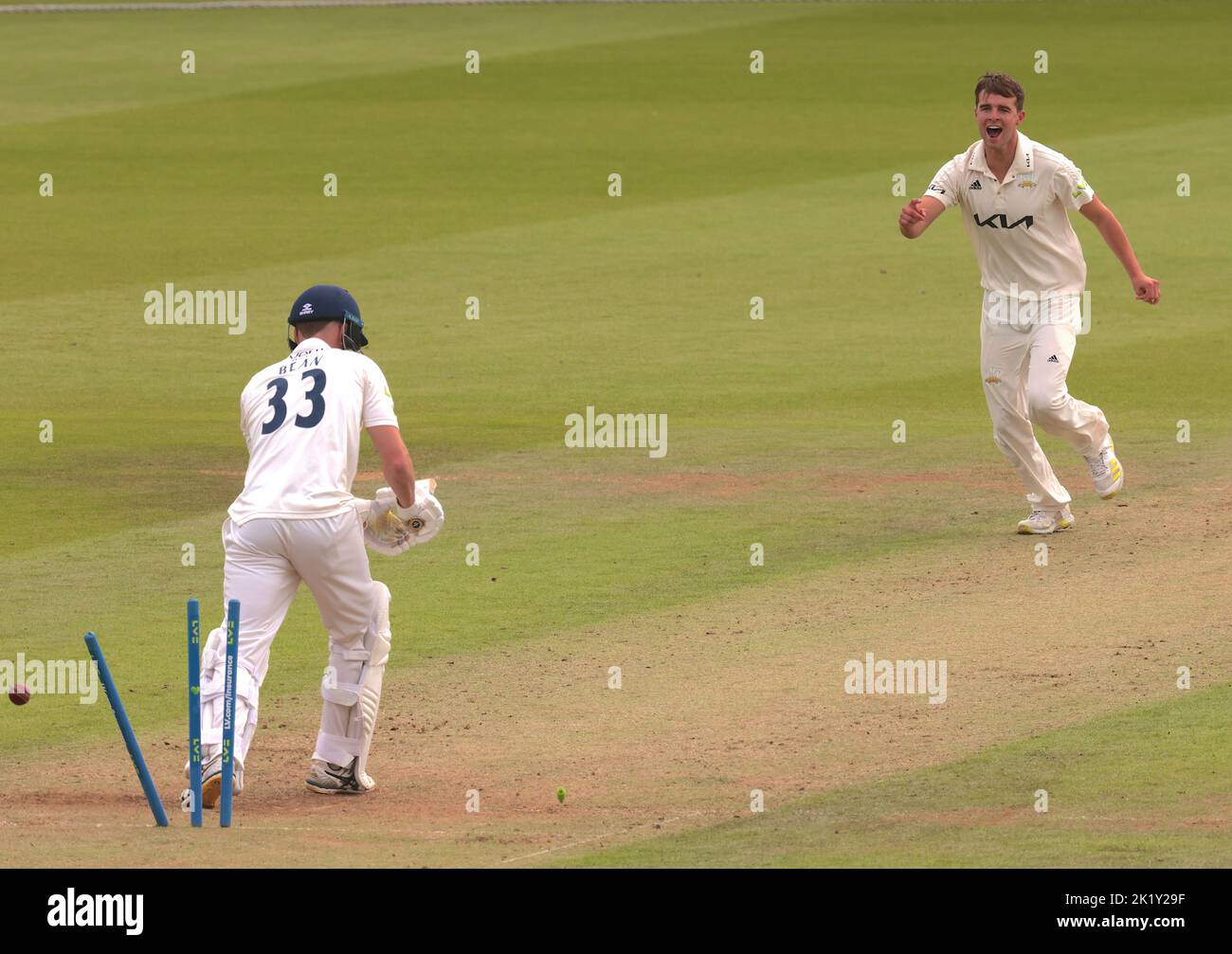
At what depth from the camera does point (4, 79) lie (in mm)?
33125

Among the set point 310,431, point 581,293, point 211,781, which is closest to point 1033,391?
point 310,431

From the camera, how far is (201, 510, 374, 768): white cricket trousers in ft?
28.5

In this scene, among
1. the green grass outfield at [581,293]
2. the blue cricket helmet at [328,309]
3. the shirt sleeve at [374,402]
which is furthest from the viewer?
the green grass outfield at [581,293]

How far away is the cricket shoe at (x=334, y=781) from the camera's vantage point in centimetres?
891

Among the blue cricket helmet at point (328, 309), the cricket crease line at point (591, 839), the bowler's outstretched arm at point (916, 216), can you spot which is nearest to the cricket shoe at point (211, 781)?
the cricket crease line at point (591, 839)

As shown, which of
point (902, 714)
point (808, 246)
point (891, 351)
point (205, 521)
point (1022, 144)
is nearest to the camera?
point (902, 714)

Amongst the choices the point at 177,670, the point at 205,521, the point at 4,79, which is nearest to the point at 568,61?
the point at 4,79

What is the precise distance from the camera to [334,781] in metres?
8.93

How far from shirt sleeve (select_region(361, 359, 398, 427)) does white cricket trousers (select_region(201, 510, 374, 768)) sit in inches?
14.8

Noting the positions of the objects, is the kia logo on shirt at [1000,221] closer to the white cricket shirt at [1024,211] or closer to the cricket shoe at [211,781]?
the white cricket shirt at [1024,211]

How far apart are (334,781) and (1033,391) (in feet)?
18.3

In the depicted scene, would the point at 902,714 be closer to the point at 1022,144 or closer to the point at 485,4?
the point at 1022,144

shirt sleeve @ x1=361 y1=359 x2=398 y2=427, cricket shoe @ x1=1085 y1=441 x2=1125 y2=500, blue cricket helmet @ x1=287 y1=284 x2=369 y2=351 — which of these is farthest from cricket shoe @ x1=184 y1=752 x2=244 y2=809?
cricket shoe @ x1=1085 y1=441 x2=1125 y2=500

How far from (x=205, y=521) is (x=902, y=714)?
5.65 meters
